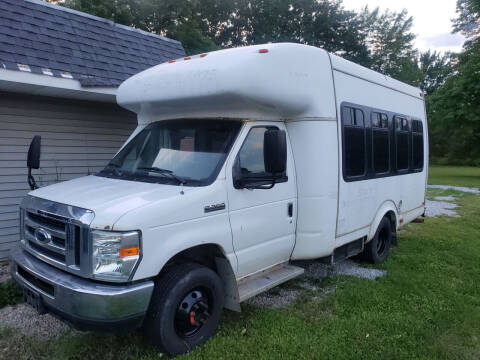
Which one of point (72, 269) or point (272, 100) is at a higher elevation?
point (272, 100)

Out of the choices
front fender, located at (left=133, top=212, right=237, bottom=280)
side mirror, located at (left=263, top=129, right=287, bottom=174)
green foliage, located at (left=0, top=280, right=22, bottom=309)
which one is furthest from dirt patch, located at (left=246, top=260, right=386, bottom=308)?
green foliage, located at (left=0, top=280, right=22, bottom=309)

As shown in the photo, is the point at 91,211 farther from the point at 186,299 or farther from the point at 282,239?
the point at 282,239

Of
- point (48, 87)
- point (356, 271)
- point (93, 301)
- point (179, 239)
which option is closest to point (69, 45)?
point (48, 87)

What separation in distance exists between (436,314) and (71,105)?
6735 millimetres

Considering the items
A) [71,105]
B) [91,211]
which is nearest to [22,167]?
[71,105]

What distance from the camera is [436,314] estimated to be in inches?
173

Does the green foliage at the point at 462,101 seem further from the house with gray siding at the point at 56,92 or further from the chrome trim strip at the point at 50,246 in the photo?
the chrome trim strip at the point at 50,246

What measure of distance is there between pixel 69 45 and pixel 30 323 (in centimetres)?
474

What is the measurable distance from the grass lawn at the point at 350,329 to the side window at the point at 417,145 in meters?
2.13

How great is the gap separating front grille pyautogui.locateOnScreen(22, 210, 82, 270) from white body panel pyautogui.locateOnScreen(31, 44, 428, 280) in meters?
0.20

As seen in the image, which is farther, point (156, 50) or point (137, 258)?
point (156, 50)

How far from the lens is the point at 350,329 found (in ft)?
13.1

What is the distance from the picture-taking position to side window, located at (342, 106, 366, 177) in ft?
16.1

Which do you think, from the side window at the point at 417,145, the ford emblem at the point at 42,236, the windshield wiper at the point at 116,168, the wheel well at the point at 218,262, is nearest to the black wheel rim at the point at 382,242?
the side window at the point at 417,145
